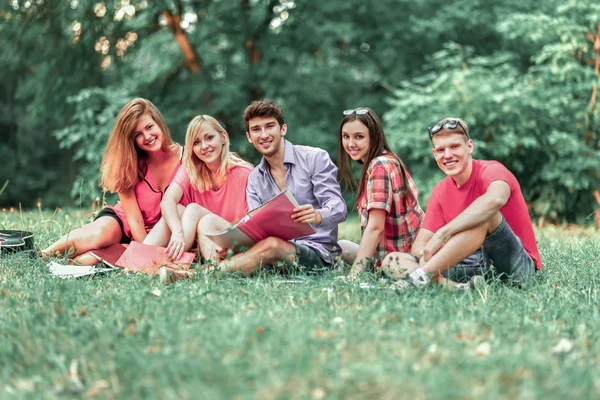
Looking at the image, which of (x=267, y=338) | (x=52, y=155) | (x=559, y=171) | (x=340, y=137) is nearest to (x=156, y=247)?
(x=340, y=137)

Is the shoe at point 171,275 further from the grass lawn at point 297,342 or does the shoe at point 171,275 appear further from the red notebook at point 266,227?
the red notebook at point 266,227

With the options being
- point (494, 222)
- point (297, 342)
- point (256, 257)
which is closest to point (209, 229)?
point (256, 257)

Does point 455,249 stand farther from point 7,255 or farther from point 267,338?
point 7,255

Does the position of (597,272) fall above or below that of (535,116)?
below

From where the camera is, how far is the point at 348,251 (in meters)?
4.80

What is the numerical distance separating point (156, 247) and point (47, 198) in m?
13.0

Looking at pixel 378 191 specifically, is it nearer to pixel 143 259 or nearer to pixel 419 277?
pixel 419 277

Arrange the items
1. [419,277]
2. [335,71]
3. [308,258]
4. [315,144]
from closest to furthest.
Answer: [419,277]
[308,258]
[315,144]
[335,71]

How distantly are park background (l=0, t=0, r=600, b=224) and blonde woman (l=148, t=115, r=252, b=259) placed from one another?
6.68 m

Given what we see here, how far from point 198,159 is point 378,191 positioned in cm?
130

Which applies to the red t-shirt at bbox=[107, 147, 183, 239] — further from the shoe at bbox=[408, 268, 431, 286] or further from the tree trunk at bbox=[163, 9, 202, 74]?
the tree trunk at bbox=[163, 9, 202, 74]

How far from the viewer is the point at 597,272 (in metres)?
4.01

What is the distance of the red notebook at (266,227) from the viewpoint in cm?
383

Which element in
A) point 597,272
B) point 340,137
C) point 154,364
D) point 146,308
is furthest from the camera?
point 340,137
